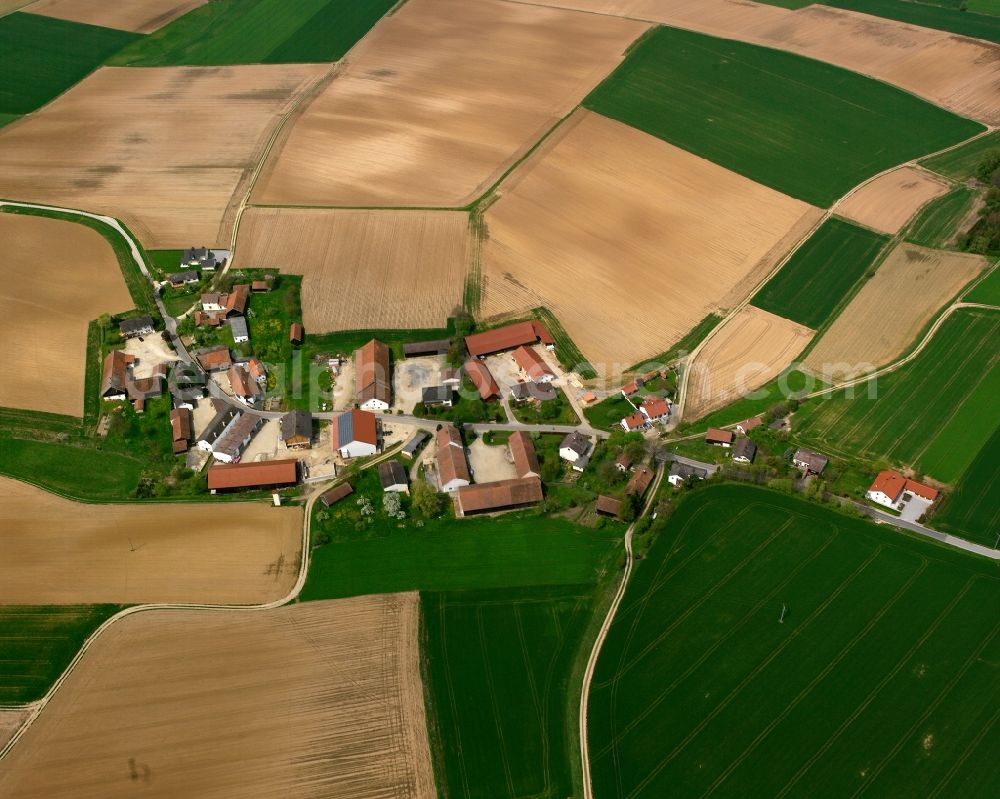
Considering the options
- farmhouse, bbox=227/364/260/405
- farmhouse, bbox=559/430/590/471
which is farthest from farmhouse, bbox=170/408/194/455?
farmhouse, bbox=559/430/590/471

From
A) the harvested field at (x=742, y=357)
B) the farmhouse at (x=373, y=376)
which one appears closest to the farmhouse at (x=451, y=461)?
the farmhouse at (x=373, y=376)

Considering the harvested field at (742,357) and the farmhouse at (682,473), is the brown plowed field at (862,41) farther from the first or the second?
the farmhouse at (682,473)

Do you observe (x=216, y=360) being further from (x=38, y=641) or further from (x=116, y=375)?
(x=38, y=641)

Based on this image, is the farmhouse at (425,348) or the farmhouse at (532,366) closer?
the farmhouse at (532,366)

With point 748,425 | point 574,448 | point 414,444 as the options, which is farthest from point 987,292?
point 414,444

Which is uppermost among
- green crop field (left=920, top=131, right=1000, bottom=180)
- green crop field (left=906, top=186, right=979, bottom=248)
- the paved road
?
green crop field (left=920, top=131, right=1000, bottom=180)

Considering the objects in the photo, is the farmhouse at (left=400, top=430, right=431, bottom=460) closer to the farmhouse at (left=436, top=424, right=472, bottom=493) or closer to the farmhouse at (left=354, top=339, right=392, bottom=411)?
the farmhouse at (left=436, top=424, right=472, bottom=493)

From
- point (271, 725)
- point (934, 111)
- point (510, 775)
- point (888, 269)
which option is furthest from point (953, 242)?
point (271, 725)
